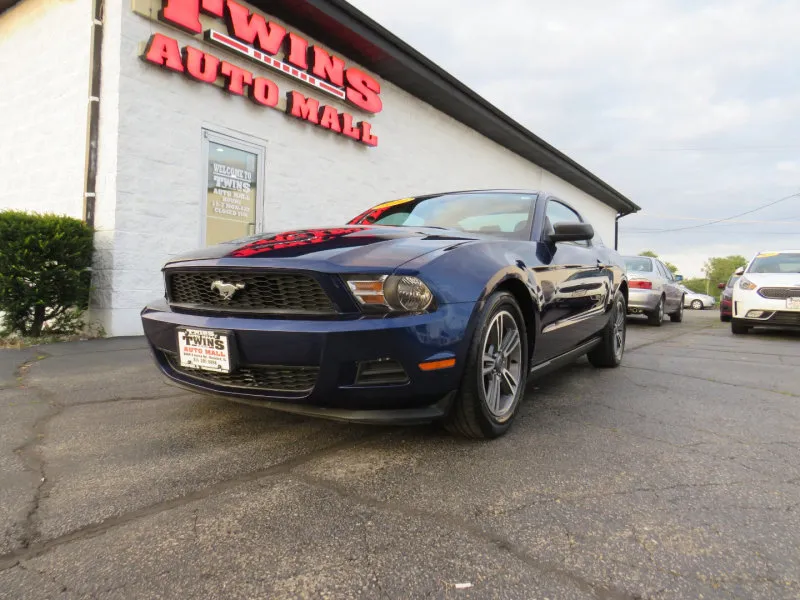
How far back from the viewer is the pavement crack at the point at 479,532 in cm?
131

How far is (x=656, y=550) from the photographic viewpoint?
4.94 feet

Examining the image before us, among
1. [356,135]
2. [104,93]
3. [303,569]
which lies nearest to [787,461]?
[303,569]

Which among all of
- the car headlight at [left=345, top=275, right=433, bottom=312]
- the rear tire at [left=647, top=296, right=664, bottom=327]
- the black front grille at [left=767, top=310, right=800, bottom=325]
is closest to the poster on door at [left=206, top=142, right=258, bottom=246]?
the car headlight at [left=345, top=275, right=433, bottom=312]

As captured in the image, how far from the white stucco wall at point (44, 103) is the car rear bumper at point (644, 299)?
8686mm

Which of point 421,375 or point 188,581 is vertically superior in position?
point 421,375

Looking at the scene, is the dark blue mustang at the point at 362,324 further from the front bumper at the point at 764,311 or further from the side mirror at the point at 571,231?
the front bumper at the point at 764,311

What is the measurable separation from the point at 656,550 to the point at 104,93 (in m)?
6.75

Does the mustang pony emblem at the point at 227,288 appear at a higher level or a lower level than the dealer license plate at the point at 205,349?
higher

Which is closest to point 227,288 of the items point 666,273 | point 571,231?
point 571,231

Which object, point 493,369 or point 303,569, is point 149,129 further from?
point 303,569

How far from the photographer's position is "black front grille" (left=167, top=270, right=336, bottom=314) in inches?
81.7

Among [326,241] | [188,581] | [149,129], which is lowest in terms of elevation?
[188,581]

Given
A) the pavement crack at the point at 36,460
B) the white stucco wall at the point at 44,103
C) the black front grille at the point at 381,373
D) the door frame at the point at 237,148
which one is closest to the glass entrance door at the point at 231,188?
the door frame at the point at 237,148

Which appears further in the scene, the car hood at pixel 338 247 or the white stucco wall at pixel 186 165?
the white stucco wall at pixel 186 165
